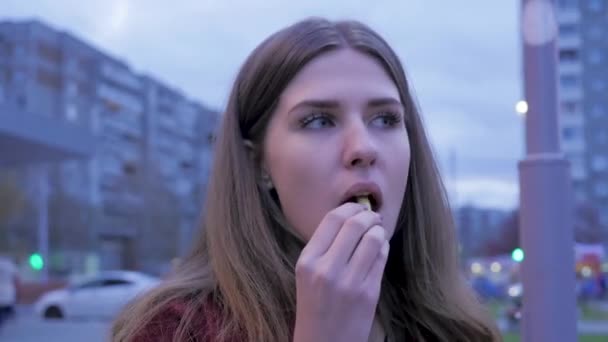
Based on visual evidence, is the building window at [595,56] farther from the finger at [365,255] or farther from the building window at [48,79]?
the finger at [365,255]

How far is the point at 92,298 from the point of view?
1864 cm

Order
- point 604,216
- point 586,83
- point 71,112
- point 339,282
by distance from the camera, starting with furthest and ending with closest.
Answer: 1. point 604,216
2. point 586,83
3. point 71,112
4. point 339,282

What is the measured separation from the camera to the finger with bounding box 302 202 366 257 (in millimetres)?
1162

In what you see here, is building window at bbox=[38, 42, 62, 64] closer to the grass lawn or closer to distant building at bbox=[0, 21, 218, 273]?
distant building at bbox=[0, 21, 218, 273]

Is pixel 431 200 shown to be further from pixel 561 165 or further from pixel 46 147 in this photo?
pixel 46 147

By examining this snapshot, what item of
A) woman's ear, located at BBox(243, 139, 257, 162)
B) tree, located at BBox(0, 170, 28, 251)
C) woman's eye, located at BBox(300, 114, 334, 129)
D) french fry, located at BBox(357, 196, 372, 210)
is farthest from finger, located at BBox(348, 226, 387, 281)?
tree, located at BBox(0, 170, 28, 251)

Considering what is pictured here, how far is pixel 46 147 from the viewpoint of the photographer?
52.9 feet

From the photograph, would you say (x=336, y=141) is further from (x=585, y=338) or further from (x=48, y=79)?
(x=48, y=79)

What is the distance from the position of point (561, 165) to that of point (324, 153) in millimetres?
1301

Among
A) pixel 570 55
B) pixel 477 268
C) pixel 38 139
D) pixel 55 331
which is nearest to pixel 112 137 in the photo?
pixel 477 268

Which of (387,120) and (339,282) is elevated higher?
(387,120)

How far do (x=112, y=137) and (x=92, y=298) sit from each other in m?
40.0

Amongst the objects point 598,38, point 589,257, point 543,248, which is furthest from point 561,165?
point 598,38

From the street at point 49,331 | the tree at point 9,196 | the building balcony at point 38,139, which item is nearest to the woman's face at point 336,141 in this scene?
the street at point 49,331
